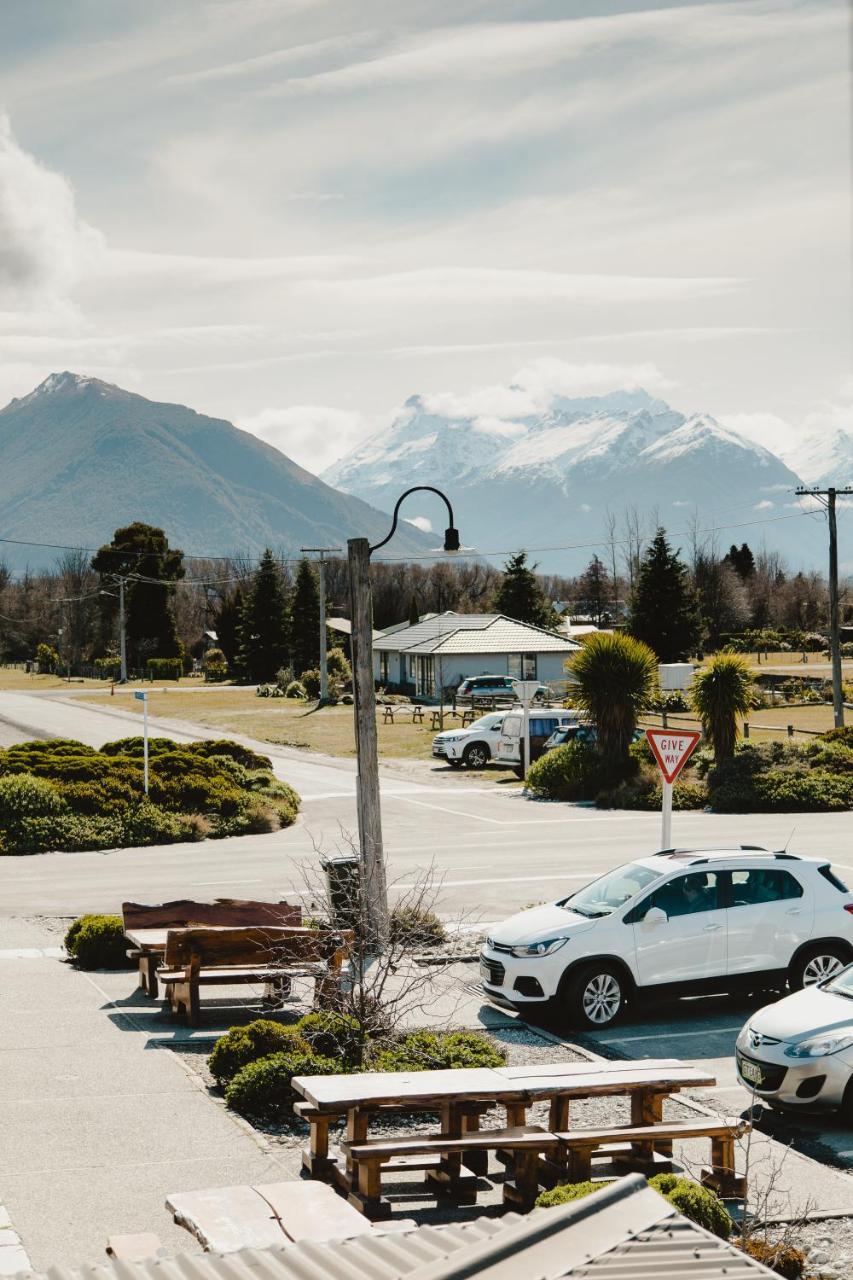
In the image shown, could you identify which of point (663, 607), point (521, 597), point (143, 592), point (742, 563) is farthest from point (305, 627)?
point (742, 563)

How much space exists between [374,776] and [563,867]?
7.43 metres

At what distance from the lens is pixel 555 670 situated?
7081 cm

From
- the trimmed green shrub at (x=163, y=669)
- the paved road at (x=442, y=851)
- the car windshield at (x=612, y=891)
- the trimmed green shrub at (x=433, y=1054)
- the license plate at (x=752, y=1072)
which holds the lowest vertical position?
the paved road at (x=442, y=851)

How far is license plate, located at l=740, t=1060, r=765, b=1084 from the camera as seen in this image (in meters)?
11.4

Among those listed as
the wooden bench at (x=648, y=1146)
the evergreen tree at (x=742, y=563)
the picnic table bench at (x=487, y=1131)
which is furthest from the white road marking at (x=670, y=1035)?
the evergreen tree at (x=742, y=563)

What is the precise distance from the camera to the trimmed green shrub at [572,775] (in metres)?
36.1

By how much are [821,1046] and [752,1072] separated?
0.61m

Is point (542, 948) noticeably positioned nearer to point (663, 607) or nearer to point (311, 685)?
point (311, 685)

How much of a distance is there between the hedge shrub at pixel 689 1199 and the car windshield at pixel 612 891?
Answer: 6254mm

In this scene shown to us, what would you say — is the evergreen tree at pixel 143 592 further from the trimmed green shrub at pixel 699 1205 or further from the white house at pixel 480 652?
the trimmed green shrub at pixel 699 1205

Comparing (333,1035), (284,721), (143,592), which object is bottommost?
(333,1035)

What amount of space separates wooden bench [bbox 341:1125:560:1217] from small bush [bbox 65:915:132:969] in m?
7.84

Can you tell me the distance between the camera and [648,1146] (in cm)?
967

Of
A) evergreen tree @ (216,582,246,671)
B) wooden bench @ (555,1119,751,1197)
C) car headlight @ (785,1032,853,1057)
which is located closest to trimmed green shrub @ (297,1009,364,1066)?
wooden bench @ (555,1119,751,1197)
